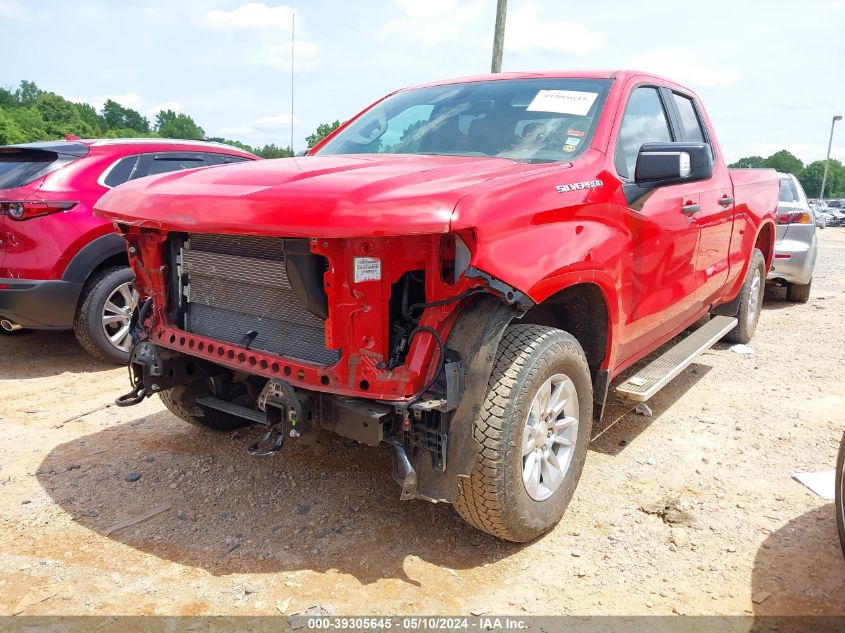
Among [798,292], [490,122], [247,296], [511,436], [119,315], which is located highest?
[490,122]

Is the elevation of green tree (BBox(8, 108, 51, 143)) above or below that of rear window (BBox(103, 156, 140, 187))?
above

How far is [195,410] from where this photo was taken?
367 cm

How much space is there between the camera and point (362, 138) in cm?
411

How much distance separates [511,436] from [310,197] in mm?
1167

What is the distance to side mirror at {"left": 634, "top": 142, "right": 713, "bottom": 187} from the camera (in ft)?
10.4

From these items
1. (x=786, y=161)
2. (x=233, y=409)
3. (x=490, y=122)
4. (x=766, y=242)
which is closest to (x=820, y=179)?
(x=786, y=161)

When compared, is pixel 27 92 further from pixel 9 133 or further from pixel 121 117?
pixel 9 133

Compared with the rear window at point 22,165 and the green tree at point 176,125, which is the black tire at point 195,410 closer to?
the rear window at point 22,165

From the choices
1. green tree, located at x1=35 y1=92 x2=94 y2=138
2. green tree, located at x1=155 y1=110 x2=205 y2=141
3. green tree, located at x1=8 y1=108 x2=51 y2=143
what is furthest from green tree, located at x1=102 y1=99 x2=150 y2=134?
green tree, located at x1=8 y1=108 x2=51 y2=143

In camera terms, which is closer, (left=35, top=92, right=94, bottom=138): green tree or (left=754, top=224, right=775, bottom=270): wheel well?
(left=754, top=224, right=775, bottom=270): wheel well

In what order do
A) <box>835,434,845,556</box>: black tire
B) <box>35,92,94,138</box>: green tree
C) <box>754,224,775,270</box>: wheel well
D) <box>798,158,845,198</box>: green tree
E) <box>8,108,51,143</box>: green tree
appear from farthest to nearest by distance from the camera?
<box>798,158,845,198</box>: green tree < <box>35,92,94,138</box>: green tree < <box>8,108,51,143</box>: green tree < <box>754,224,775,270</box>: wheel well < <box>835,434,845,556</box>: black tire

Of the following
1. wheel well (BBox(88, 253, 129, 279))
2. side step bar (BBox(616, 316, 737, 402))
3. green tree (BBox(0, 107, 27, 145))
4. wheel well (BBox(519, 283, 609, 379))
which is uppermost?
green tree (BBox(0, 107, 27, 145))

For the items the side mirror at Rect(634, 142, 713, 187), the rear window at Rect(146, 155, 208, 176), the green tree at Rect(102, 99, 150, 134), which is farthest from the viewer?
the green tree at Rect(102, 99, 150, 134)

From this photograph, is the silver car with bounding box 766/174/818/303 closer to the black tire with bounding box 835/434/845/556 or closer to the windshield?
the windshield
